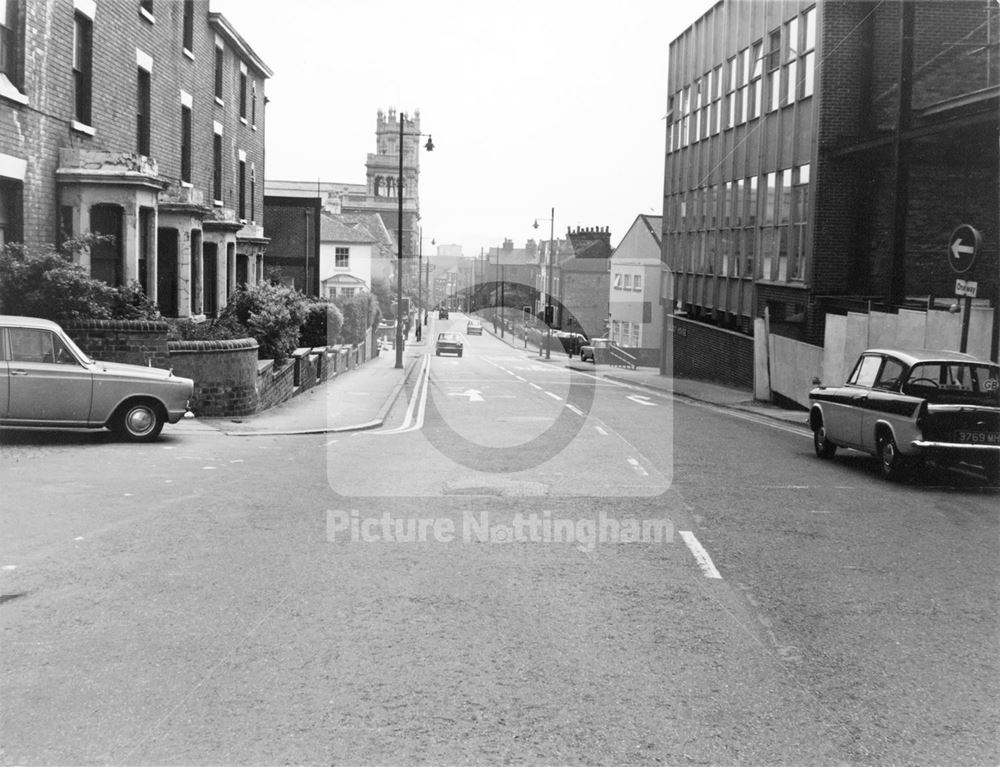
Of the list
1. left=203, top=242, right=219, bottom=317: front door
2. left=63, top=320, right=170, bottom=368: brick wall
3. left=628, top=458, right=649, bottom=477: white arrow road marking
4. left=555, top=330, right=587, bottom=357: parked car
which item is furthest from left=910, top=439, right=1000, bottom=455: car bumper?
left=555, top=330, right=587, bottom=357: parked car

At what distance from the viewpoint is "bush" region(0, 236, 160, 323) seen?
56.2 ft

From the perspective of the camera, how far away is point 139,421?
15750mm

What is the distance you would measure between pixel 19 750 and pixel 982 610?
643cm

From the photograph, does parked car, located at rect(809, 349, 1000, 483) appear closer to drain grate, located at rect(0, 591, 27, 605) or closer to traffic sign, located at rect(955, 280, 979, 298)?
traffic sign, located at rect(955, 280, 979, 298)

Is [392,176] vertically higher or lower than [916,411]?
higher

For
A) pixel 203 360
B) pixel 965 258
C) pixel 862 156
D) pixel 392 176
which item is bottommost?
pixel 203 360

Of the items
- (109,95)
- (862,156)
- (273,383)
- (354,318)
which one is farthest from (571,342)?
(109,95)

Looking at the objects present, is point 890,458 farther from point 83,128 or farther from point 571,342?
point 571,342

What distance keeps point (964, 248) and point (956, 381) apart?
347cm

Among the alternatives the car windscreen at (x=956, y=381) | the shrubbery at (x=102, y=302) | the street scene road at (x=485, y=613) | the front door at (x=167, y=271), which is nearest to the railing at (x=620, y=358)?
the shrubbery at (x=102, y=302)

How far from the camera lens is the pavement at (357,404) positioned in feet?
63.6

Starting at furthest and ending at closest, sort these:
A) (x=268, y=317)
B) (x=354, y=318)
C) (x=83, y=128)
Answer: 1. (x=354, y=318)
2. (x=268, y=317)
3. (x=83, y=128)

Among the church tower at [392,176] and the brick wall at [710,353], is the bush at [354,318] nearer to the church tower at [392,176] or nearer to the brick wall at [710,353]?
the brick wall at [710,353]

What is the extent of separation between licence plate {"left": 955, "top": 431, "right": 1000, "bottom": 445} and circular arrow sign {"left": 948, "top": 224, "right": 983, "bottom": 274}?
454cm
